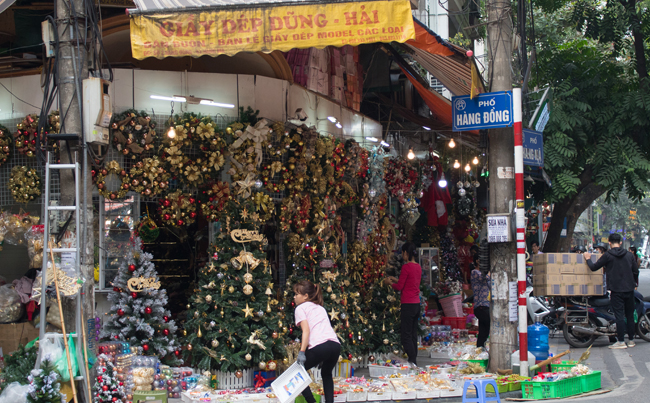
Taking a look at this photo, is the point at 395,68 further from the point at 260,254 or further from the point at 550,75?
the point at 260,254

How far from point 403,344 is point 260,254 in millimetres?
2873

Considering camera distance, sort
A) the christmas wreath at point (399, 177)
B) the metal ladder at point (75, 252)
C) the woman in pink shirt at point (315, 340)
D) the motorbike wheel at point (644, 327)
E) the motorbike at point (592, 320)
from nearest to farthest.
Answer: the woman in pink shirt at point (315, 340)
the metal ladder at point (75, 252)
the motorbike at point (592, 320)
the motorbike wheel at point (644, 327)
the christmas wreath at point (399, 177)

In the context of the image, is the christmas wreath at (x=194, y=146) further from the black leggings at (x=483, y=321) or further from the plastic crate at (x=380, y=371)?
the black leggings at (x=483, y=321)

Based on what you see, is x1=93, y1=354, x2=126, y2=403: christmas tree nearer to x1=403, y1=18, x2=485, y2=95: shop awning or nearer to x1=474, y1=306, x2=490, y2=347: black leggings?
x1=403, y1=18, x2=485, y2=95: shop awning

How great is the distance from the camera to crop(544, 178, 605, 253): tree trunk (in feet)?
52.5

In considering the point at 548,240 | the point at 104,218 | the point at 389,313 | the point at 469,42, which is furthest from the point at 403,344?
the point at 469,42

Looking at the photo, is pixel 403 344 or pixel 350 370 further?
pixel 403 344

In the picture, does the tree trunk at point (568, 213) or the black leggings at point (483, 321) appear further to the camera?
the tree trunk at point (568, 213)

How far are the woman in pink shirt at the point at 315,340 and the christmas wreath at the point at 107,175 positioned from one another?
3015 mm

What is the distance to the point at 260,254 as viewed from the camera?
27.4 feet

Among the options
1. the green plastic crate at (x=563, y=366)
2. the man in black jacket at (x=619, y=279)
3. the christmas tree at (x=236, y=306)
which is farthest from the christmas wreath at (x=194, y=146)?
the man in black jacket at (x=619, y=279)

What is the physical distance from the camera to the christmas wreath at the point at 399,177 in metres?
12.2

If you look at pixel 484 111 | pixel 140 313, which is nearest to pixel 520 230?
pixel 484 111

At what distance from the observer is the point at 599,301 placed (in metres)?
11.7
